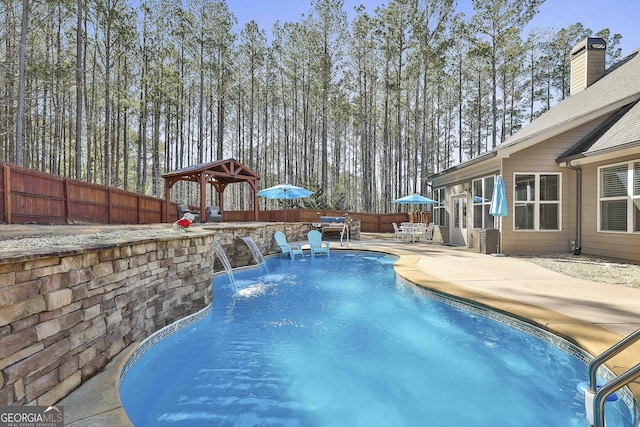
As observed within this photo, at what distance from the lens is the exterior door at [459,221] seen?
35.0 feet

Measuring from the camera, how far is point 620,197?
22.7ft

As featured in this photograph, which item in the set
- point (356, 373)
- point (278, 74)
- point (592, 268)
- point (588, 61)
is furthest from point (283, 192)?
point (278, 74)

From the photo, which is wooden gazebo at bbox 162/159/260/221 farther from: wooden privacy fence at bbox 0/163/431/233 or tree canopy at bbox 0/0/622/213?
tree canopy at bbox 0/0/622/213

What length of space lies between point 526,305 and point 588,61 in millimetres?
11610

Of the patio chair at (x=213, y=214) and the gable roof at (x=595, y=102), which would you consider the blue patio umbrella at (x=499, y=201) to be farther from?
the patio chair at (x=213, y=214)

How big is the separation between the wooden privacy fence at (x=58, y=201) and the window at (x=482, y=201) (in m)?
12.0

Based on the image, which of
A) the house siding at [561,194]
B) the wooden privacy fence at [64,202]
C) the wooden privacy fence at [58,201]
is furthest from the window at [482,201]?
the wooden privacy fence at [58,201]

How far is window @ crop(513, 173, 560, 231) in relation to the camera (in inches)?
324

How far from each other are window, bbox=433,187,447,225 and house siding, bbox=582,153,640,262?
15.6 feet

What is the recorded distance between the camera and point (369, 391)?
2.69m

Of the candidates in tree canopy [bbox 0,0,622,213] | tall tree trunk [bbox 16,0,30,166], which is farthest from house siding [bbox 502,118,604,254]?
tall tree trunk [bbox 16,0,30,166]

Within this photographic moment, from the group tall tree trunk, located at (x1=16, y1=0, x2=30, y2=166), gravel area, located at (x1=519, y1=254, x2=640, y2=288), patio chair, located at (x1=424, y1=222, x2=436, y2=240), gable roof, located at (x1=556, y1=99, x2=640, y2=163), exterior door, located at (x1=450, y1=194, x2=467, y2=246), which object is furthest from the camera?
patio chair, located at (x1=424, y1=222, x2=436, y2=240)

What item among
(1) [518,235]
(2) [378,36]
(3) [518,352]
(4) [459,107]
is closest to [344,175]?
(4) [459,107]

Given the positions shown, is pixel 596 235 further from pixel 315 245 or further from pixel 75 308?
pixel 75 308
